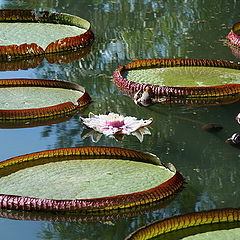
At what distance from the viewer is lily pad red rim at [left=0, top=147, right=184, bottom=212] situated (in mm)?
3027

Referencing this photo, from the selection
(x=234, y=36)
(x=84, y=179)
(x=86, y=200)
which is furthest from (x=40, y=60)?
(x=86, y=200)

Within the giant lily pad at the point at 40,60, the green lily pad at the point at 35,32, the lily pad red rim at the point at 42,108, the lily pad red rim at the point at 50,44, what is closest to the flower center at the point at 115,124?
the lily pad red rim at the point at 42,108

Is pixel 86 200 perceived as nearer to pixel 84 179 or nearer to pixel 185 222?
pixel 84 179

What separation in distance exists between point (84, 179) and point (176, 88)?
1318 mm

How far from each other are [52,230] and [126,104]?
152cm

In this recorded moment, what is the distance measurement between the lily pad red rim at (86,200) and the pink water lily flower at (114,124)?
41 centimetres

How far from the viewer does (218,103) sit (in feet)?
14.2

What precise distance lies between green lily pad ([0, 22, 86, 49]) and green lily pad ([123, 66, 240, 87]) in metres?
1.02

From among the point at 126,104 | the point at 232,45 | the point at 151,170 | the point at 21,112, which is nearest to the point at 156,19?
the point at 232,45

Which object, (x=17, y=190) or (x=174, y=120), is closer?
(x=17, y=190)

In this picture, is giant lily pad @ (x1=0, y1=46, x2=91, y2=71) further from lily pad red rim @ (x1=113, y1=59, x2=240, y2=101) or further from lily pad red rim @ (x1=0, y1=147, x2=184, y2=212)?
lily pad red rim @ (x1=0, y1=147, x2=184, y2=212)

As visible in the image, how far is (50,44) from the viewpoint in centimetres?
538

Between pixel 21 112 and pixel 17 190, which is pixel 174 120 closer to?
pixel 21 112

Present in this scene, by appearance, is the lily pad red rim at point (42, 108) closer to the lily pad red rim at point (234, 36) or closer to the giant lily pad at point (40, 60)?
the giant lily pad at point (40, 60)
